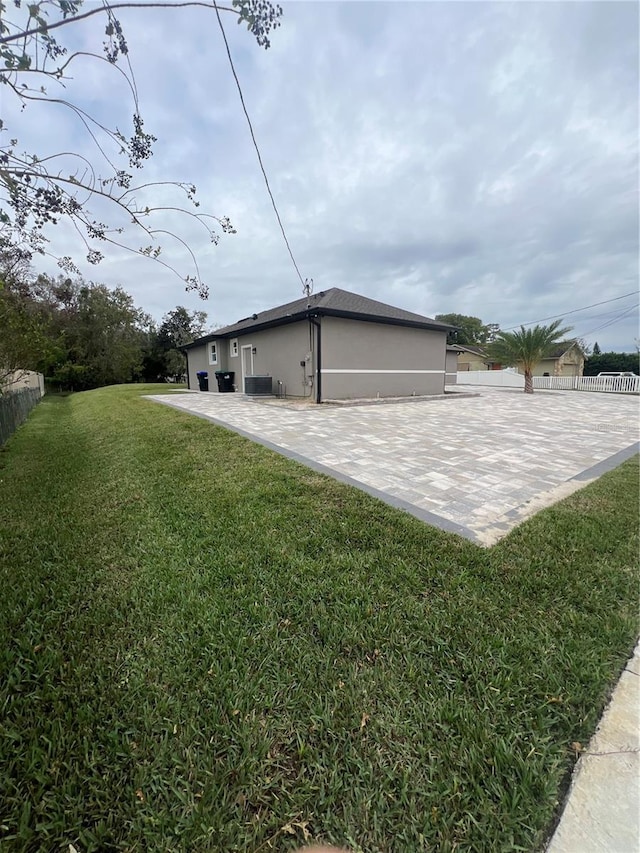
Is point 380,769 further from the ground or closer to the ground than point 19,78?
closer to the ground

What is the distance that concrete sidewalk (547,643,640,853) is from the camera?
1.12m

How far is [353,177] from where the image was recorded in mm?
10070

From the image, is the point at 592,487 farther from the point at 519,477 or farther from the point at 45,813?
the point at 45,813

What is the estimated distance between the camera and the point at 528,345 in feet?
60.8

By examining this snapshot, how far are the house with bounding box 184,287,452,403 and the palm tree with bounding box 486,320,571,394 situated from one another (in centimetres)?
610

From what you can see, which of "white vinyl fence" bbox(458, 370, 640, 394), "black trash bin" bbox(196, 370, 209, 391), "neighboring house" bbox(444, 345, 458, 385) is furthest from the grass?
"neighboring house" bbox(444, 345, 458, 385)

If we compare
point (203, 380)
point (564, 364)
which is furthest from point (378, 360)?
point (564, 364)

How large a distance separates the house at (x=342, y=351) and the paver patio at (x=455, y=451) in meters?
2.49

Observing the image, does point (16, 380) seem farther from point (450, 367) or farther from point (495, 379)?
point (495, 379)

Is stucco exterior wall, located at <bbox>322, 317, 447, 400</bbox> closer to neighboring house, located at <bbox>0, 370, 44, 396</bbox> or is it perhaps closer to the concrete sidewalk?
neighboring house, located at <bbox>0, 370, 44, 396</bbox>

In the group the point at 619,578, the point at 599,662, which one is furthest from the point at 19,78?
the point at 619,578

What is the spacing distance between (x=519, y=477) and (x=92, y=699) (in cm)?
456

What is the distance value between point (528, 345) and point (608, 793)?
67.7 ft

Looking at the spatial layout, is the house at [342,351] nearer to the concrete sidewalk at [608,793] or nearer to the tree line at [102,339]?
the concrete sidewalk at [608,793]
